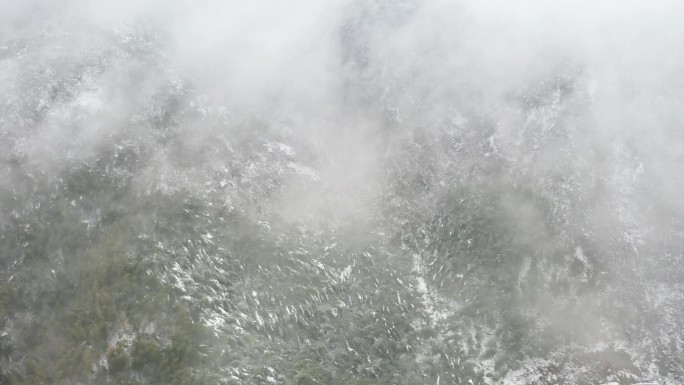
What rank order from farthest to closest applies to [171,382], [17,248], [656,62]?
[656,62], [17,248], [171,382]

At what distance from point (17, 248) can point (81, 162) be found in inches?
641

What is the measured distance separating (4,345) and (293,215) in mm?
43285

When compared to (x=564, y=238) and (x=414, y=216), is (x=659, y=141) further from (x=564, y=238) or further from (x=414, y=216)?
(x=414, y=216)

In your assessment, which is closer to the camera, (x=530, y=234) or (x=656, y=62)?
(x=530, y=234)

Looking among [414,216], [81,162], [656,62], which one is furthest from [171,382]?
[656,62]

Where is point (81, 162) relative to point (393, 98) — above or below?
below

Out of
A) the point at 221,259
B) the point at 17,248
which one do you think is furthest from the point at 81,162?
the point at 221,259

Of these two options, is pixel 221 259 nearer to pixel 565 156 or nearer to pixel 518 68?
pixel 565 156

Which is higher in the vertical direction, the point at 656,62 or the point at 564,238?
the point at 656,62

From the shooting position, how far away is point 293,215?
83562mm

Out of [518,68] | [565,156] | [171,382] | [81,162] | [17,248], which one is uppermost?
[518,68]

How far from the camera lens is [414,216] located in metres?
88.1

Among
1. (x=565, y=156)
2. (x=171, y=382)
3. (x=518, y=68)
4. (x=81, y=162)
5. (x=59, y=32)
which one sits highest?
(x=518, y=68)

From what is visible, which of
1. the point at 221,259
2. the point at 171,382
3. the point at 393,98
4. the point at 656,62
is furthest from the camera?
the point at 393,98
